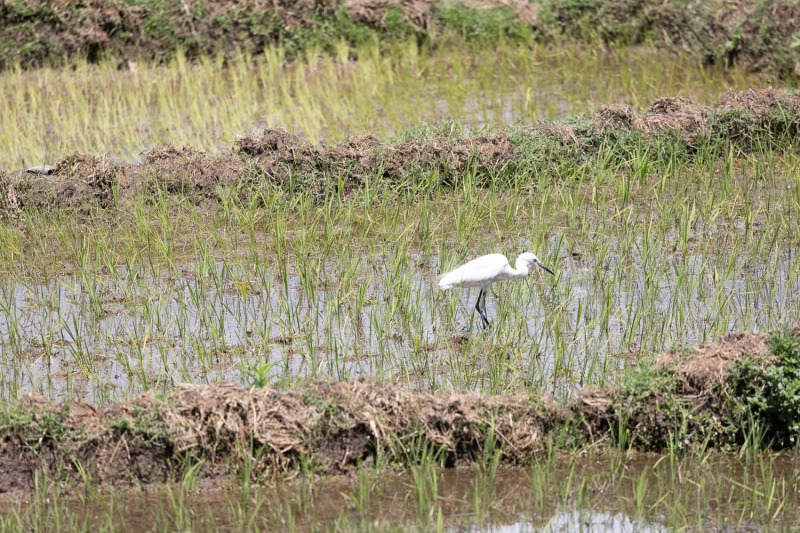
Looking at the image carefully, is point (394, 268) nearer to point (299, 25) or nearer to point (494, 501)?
point (494, 501)

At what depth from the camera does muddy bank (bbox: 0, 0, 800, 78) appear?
10938mm

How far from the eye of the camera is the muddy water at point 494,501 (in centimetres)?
400

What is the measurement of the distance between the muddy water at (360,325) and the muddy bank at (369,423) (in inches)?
11.6

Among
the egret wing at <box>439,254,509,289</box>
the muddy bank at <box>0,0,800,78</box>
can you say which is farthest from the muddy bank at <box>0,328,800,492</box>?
the muddy bank at <box>0,0,800,78</box>

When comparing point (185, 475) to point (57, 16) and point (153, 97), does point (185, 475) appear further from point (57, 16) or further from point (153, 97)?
point (57, 16)

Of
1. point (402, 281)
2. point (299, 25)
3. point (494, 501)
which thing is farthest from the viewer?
point (299, 25)

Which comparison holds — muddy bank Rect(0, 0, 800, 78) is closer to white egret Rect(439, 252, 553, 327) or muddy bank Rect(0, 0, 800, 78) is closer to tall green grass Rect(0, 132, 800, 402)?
tall green grass Rect(0, 132, 800, 402)

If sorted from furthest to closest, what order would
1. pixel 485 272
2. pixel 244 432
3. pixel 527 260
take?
1. pixel 527 260
2. pixel 485 272
3. pixel 244 432

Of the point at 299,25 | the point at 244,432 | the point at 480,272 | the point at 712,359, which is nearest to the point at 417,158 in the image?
the point at 480,272

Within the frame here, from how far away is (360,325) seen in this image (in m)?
5.75

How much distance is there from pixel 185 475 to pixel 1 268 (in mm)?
2832

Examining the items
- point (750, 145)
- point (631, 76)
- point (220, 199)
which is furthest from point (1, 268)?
point (631, 76)

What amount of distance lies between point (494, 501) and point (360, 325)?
68.0 inches

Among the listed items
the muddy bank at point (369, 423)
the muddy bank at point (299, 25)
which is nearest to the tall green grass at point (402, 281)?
the muddy bank at point (369, 423)
